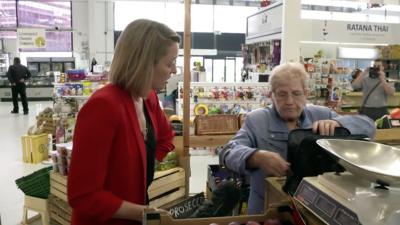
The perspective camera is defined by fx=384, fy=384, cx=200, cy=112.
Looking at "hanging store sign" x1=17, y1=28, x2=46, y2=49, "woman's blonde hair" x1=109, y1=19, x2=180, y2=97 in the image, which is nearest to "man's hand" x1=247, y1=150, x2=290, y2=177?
"woman's blonde hair" x1=109, y1=19, x2=180, y2=97

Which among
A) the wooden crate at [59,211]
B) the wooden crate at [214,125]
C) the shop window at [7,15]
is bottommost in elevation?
the wooden crate at [59,211]

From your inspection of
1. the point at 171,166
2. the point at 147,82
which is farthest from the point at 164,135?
the point at 171,166

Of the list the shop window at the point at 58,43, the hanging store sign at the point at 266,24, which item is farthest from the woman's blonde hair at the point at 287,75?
the shop window at the point at 58,43

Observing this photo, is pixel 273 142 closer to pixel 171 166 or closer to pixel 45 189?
pixel 171 166

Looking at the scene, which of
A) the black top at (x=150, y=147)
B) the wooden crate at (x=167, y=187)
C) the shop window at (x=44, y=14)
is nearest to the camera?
the black top at (x=150, y=147)

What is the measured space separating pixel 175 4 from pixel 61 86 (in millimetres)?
11516

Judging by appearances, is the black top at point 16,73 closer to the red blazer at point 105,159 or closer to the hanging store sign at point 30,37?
the hanging store sign at point 30,37

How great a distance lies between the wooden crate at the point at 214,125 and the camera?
13.1 ft

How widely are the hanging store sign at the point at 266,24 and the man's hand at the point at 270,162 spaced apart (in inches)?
216

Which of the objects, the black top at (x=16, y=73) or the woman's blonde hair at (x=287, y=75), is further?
→ the black top at (x=16, y=73)

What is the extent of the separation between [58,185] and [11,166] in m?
3.20

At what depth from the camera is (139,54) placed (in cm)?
149

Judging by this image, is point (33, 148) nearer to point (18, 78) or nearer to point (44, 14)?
point (18, 78)

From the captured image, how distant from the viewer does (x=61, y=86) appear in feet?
20.9
